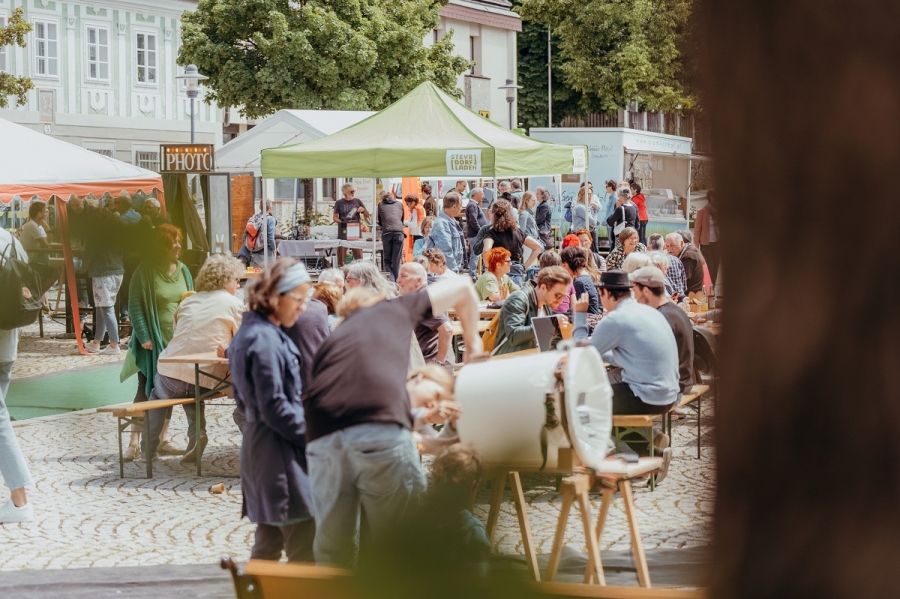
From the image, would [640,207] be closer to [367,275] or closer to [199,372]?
[199,372]

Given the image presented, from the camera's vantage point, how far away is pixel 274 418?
4.52m

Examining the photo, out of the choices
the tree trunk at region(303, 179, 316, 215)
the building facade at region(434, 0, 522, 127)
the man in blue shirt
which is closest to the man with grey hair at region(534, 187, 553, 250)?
the man in blue shirt

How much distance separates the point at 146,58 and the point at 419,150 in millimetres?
10846

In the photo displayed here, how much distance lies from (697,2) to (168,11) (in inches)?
54.6

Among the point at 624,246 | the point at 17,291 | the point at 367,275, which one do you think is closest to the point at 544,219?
the point at 624,246

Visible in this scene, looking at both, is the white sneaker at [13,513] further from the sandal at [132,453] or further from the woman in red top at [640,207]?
the woman in red top at [640,207]

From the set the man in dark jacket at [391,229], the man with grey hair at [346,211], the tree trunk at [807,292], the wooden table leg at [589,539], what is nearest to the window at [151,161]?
the tree trunk at [807,292]

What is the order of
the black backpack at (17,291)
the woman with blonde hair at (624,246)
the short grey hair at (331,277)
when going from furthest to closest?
the woman with blonde hair at (624,246) < the short grey hair at (331,277) < the black backpack at (17,291)

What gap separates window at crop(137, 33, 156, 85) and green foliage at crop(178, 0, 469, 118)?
27.8 m

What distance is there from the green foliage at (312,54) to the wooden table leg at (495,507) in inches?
1152

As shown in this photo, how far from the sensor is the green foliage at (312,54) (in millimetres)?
29516

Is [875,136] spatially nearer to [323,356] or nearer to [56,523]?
[323,356]

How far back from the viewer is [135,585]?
540 centimetres

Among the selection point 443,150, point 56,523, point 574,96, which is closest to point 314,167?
point 443,150
